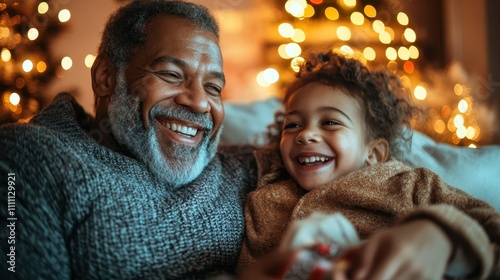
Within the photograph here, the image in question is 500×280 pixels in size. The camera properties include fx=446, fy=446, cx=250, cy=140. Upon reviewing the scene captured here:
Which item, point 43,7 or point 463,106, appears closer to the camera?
point 43,7

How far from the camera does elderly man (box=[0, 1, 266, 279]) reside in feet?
3.83

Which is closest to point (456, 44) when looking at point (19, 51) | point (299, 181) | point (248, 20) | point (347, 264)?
point (248, 20)

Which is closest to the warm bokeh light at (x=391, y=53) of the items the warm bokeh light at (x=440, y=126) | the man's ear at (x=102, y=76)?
the warm bokeh light at (x=440, y=126)

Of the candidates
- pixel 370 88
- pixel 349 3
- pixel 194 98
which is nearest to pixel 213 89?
pixel 194 98

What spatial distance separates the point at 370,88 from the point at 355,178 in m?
0.43

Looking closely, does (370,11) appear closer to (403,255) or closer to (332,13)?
(332,13)

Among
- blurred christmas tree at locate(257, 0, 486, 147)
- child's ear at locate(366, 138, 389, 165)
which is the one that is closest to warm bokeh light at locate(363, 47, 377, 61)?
blurred christmas tree at locate(257, 0, 486, 147)

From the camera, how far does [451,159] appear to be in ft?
6.04

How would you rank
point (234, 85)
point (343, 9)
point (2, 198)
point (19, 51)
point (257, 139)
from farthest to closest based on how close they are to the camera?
point (234, 85) < point (343, 9) < point (19, 51) < point (257, 139) < point (2, 198)

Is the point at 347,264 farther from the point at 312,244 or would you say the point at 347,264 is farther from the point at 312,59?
the point at 312,59

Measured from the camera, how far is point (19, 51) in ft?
9.77

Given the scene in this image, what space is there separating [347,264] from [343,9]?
2812mm

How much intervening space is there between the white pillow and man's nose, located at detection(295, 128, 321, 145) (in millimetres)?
476

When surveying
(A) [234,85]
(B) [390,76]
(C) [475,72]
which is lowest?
(A) [234,85]
